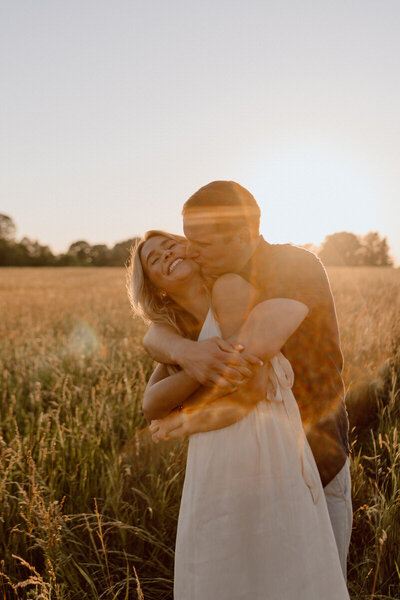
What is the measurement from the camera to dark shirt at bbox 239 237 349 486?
1555 mm

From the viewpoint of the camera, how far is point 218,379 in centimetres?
138

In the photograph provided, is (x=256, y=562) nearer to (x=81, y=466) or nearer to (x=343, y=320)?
(x=81, y=466)

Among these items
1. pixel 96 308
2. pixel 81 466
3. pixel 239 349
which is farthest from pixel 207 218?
pixel 96 308

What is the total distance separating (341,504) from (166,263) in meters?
1.29

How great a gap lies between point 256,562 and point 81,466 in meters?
1.78

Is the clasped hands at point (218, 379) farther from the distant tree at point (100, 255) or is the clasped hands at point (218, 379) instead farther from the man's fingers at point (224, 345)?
the distant tree at point (100, 255)

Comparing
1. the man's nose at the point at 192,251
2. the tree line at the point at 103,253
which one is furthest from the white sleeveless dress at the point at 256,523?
the tree line at the point at 103,253

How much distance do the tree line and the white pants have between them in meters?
46.1

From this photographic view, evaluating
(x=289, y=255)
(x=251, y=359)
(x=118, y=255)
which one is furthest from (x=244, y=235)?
(x=118, y=255)

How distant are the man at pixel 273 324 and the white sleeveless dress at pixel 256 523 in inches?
8.1

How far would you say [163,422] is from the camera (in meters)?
1.66

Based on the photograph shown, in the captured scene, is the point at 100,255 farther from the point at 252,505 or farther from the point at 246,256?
the point at 252,505

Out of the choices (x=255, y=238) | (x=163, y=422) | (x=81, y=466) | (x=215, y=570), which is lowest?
(x=81, y=466)

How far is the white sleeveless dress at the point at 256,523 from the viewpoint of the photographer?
1.37 metres
